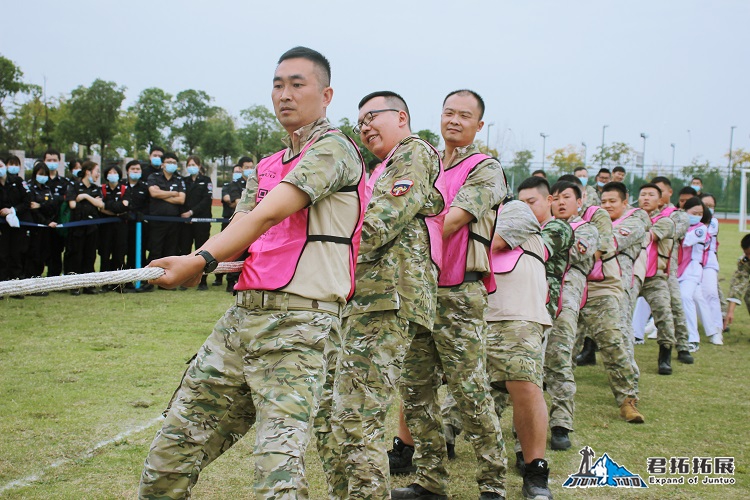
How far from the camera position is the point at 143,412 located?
6.01 meters

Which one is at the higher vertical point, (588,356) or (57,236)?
(57,236)

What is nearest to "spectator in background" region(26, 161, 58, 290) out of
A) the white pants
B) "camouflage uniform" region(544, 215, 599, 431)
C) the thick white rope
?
"camouflage uniform" region(544, 215, 599, 431)

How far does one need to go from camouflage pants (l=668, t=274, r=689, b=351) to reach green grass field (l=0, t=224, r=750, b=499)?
329 millimetres

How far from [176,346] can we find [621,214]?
533cm

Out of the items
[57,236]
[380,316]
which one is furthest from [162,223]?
[380,316]

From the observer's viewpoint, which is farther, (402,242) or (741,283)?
(741,283)

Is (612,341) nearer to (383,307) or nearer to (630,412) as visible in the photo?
(630,412)

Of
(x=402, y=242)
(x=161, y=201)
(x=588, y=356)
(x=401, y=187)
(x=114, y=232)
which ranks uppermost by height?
(x=401, y=187)

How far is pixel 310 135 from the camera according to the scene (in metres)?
3.32

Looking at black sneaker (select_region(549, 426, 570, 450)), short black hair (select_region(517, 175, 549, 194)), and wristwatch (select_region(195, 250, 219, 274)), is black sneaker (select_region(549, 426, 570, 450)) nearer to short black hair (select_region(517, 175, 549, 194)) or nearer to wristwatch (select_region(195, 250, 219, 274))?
short black hair (select_region(517, 175, 549, 194))

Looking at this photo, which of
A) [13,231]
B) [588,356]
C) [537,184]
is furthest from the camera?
[13,231]

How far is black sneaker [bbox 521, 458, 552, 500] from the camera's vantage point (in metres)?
4.69

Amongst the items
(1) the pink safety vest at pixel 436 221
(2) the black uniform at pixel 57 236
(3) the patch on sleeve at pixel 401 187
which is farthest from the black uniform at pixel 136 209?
(3) the patch on sleeve at pixel 401 187

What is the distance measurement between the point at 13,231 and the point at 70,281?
10.7m
